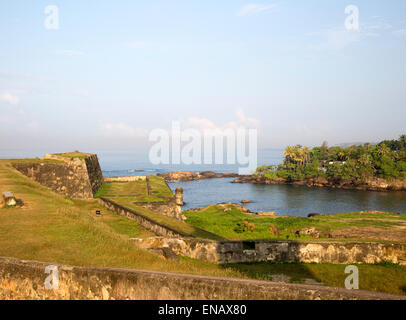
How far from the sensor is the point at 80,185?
26812 mm

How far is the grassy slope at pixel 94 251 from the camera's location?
7.76 meters

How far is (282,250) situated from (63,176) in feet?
67.5

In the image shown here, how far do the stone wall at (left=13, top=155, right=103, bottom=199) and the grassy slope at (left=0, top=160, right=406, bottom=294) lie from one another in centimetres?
1184

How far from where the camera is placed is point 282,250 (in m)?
12.8

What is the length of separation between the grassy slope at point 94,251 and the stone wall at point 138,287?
1.08m

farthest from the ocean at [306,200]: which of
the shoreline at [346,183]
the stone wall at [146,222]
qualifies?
the stone wall at [146,222]

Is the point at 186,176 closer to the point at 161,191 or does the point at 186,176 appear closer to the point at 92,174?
the point at 92,174

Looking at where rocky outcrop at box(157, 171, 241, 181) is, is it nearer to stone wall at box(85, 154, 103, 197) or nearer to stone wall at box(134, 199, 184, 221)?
stone wall at box(85, 154, 103, 197)

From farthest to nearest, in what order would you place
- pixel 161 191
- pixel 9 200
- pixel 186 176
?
pixel 186 176
pixel 161 191
pixel 9 200

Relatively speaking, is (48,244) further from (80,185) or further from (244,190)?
(244,190)

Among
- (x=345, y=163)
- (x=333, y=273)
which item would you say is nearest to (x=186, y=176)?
(x=345, y=163)

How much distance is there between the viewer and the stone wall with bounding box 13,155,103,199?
2572cm
